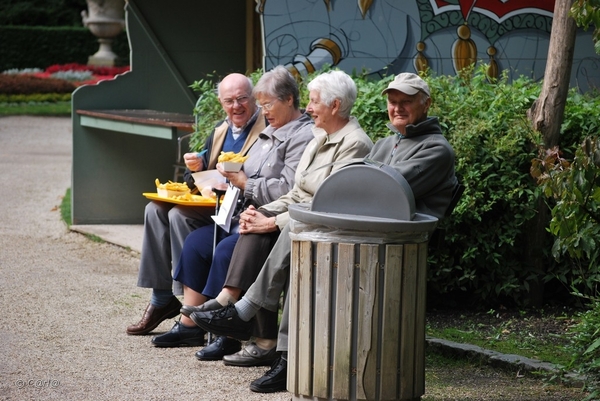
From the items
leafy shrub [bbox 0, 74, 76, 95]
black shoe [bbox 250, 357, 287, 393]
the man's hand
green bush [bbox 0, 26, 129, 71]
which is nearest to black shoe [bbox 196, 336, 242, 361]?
black shoe [bbox 250, 357, 287, 393]

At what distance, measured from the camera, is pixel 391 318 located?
3803mm

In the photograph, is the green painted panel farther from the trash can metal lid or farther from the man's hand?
the trash can metal lid

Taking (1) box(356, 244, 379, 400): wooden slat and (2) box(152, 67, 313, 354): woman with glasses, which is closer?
(1) box(356, 244, 379, 400): wooden slat

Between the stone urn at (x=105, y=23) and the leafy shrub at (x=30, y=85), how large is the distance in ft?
15.1

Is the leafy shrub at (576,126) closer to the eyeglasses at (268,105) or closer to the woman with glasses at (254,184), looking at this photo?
the woman with glasses at (254,184)

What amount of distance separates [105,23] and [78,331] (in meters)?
27.9

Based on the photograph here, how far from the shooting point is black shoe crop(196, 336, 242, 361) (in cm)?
521

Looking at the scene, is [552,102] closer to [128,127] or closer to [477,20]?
[477,20]

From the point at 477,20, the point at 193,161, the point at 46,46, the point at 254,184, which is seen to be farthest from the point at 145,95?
the point at 46,46

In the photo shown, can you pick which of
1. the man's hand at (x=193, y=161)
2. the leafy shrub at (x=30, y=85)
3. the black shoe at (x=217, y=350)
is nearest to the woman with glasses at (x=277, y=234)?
the black shoe at (x=217, y=350)

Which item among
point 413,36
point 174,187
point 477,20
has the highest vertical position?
point 477,20

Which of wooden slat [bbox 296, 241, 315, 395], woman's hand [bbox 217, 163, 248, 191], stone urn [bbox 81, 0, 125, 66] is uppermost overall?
stone urn [bbox 81, 0, 125, 66]

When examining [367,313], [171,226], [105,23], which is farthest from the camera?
[105,23]

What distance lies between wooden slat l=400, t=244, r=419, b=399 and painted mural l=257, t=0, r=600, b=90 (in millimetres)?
4317
